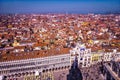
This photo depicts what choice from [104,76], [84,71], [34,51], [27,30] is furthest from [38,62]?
[27,30]

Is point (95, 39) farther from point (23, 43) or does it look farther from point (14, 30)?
point (14, 30)

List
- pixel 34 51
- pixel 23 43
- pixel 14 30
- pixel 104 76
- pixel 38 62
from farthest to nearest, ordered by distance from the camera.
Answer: pixel 14 30 → pixel 23 43 → pixel 34 51 → pixel 38 62 → pixel 104 76

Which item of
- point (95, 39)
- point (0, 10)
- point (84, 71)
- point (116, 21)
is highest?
point (0, 10)

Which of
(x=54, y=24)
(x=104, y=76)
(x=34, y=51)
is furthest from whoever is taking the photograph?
(x=54, y=24)

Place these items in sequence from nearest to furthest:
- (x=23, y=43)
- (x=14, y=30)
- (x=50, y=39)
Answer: (x=23, y=43)
(x=50, y=39)
(x=14, y=30)

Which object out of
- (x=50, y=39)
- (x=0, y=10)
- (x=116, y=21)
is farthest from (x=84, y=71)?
(x=116, y=21)

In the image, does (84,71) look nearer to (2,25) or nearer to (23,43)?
→ (23,43)

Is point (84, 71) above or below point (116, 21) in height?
below

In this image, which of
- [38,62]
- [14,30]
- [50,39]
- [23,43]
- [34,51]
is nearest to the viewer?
[38,62]

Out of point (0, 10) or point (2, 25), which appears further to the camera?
point (2, 25)
